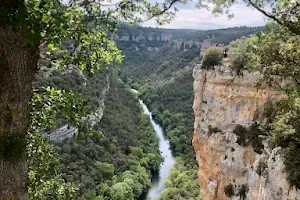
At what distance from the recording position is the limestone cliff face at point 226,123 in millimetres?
12000

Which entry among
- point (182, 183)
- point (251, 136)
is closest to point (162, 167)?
point (182, 183)

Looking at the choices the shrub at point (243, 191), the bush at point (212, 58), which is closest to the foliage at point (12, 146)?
the shrub at point (243, 191)

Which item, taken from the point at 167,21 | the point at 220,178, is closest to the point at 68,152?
the point at 220,178

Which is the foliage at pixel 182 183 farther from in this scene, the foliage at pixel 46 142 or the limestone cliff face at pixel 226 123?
the foliage at pixel 46 142

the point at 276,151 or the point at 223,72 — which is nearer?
the point at 276,151

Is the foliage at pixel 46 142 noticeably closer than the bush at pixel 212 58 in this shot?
Yes

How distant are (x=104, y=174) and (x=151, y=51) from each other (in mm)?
85509

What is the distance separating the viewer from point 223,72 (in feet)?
43.6

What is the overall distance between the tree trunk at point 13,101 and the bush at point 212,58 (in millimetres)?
11634

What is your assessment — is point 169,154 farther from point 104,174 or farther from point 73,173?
point 73,173

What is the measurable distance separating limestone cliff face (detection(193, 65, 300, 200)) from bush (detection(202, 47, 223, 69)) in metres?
0.29

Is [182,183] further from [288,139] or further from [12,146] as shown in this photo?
[12,146]

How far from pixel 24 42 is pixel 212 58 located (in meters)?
12.2

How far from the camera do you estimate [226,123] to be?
13.1 meters
